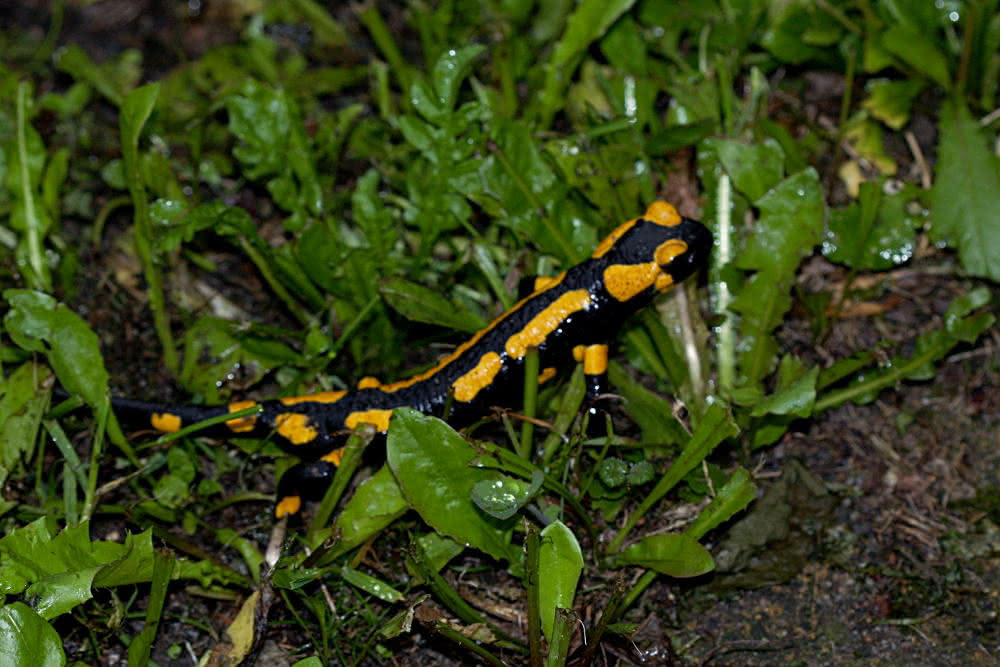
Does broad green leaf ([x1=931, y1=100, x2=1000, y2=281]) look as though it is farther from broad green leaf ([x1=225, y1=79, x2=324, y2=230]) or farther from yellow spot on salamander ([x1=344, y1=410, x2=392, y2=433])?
broad green leaf ([x1=225, y1=79, x2=324, y2=230])

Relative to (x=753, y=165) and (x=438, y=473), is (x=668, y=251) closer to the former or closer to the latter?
(x=753, y=165)

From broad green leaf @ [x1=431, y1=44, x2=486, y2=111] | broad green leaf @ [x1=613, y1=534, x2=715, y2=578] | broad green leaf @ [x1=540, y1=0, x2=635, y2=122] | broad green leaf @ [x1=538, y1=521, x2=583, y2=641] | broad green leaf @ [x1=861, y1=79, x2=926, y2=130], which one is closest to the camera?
broad green leaf @ [x1=538, y1=521, x2=583, y2=641]

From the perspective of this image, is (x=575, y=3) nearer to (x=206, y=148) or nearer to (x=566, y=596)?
(x=206, y=148)

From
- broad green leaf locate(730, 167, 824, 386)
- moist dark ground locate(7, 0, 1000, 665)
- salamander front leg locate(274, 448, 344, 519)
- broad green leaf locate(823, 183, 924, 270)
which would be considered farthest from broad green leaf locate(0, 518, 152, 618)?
broad green leaf locate(823, 183, 924, 270)

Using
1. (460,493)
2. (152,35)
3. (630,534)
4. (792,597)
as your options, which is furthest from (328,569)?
(152,35)

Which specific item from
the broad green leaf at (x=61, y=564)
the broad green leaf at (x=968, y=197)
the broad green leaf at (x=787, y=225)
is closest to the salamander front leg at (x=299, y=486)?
the broad green leaf at (x=61, y=564)

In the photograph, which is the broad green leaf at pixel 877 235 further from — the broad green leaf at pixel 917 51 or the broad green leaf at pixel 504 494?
the broad green leaf at pixel 504 494
